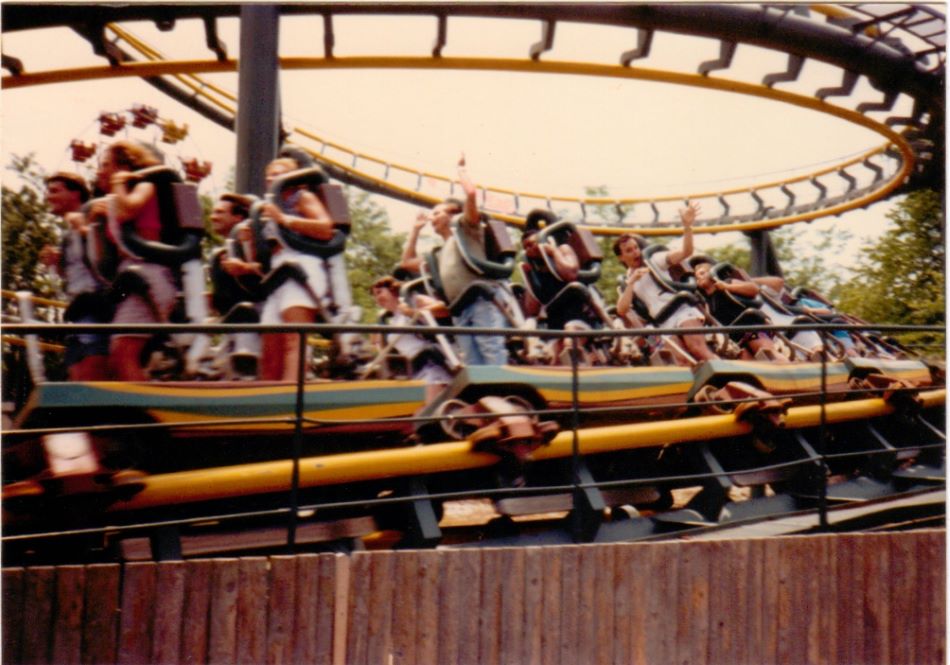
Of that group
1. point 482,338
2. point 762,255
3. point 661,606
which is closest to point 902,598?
point 661,606

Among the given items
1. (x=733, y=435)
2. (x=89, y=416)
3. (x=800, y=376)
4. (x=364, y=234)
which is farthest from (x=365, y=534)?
(x=364, y=234)

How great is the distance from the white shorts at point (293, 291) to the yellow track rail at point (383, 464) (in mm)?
690

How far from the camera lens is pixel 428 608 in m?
2.87

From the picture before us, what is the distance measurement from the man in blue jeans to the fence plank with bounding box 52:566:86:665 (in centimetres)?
212

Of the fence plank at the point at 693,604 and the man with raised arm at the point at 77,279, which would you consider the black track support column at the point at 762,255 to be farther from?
the man with raised arm at the point at 77,279

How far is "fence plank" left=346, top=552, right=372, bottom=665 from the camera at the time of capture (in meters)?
2.76

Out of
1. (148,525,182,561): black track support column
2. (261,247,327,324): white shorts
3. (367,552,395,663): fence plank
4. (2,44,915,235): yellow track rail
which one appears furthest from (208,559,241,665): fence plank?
(2,44,915,235): yellow track rail

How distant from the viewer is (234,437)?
120 inches

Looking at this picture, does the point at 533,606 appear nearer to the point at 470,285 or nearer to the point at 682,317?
the point at 470,285

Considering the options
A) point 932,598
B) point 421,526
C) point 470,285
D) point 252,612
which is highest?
point 470,285

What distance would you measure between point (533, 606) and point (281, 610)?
2.75 feet

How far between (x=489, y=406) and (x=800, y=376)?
86.7 inches

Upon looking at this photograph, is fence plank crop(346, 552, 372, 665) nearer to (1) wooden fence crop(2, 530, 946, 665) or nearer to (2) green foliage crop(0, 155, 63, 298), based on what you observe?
(1) wooden fence crop(2, 530, 946, 665)

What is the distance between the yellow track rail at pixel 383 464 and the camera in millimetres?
2861
